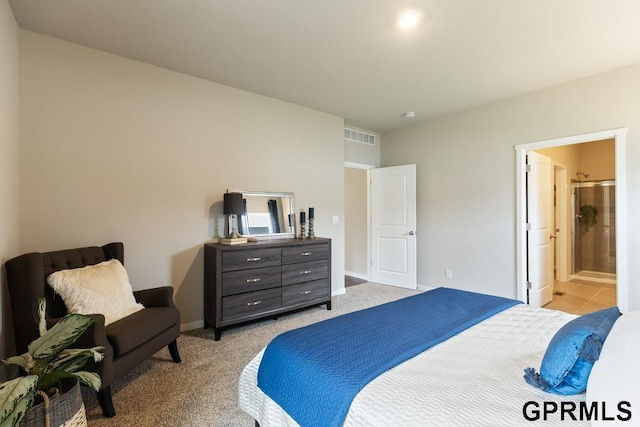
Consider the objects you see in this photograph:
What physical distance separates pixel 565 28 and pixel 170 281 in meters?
4.09

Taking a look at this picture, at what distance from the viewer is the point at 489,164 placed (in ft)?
13.4

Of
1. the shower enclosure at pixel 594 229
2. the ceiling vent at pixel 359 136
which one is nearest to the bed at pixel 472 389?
the ceiling vent at pixel 359 136

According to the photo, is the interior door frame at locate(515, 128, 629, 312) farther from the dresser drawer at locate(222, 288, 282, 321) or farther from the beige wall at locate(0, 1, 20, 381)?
the beige wall at locate(0, 1, 20, 381)

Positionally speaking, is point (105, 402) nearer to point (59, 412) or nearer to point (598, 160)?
point (59, 412)

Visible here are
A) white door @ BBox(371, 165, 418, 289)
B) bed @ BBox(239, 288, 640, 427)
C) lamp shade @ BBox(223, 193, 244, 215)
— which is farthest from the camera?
white door @ BBox(371, 165, 418, 289)

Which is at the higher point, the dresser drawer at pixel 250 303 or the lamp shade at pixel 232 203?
the lamp shade at pixel 232 203

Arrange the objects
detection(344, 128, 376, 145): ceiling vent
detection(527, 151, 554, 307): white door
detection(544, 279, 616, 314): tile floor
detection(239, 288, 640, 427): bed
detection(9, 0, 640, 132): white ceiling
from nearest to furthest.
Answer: detection(239, 288, 640, 427): bed, detection(9, 0, 640, 132): white ceiling, detection(527, 151, 554, 307): white door, detection(544, 279, 616, 314): tile floor, detection(344, 128, 376, 145): ceiling vent

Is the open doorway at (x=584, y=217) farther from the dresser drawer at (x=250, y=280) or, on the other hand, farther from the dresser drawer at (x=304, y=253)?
the dresser drawer at (x=250, y=280)

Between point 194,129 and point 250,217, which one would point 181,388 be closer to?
point 250,217

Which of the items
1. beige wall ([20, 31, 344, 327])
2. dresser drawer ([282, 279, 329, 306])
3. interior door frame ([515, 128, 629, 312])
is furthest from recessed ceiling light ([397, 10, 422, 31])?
dresser drawer ([282, 279, 329, 306])

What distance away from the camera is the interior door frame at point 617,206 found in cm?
308

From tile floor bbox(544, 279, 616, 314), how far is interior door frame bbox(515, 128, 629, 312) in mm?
779

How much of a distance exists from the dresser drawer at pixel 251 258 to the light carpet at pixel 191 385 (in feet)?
2.21

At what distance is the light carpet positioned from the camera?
1807mm
